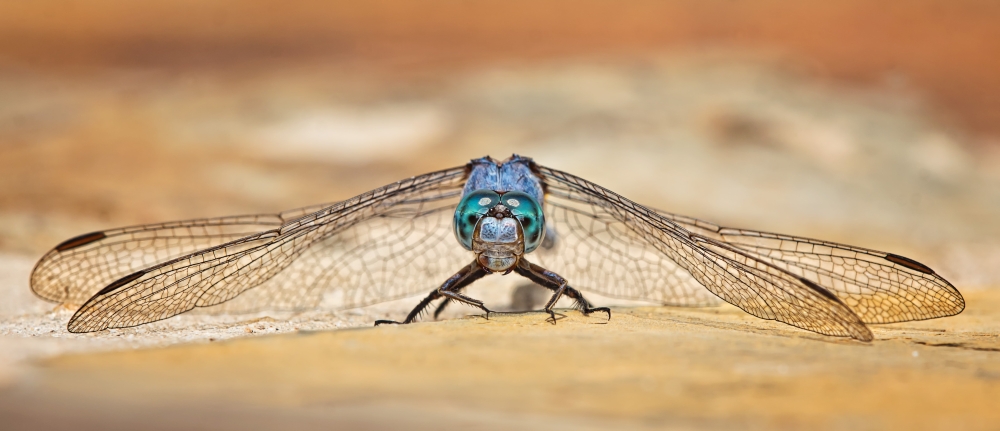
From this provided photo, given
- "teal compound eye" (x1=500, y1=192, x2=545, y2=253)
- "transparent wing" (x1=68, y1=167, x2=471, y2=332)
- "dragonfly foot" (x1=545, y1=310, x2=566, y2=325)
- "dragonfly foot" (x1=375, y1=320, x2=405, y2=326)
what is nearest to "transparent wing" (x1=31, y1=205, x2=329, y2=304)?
"transparent wing" (x1=68, y1=167, x2=471, y2=332)

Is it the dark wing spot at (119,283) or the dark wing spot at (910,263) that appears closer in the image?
the dark wing spot at (119,283)

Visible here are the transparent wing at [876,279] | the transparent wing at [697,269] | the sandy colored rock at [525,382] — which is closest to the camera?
the sandy colored rock at [525,382]

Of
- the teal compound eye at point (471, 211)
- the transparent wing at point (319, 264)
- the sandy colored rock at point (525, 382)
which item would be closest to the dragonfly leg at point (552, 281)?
the teal compound eye at point (471, 211)

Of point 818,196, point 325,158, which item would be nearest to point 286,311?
point 325,158

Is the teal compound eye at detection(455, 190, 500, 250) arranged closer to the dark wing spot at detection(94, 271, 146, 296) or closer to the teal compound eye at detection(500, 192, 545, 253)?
the teal compound eye at detection(500, 192, 545, 253)

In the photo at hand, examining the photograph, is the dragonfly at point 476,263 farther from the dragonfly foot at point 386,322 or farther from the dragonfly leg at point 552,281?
the dragonfly foot at point 386,322

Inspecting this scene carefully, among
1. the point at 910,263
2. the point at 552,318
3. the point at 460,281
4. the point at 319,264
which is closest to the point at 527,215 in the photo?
the point at 460,281
